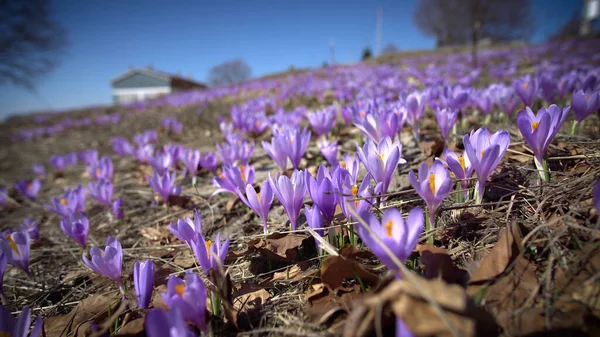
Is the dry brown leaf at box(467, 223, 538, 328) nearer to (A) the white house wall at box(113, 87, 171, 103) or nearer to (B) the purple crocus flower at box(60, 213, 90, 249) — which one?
(B) the purple crocus flower at box(60, 213, 90, 249)

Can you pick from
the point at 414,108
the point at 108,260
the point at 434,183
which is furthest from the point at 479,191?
the point at 108,260

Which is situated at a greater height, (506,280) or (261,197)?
(261,197)

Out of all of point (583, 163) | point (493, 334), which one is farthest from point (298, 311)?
point (583, 163)

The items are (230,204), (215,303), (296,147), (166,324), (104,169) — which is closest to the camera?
(166,324)

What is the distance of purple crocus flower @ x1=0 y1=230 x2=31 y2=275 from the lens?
1416 millimetres

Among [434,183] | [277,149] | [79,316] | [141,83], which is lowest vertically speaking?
[79,316]

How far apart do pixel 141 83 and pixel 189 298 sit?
144 feet

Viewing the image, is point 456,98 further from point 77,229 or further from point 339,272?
point 77,229

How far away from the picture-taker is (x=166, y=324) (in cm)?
73

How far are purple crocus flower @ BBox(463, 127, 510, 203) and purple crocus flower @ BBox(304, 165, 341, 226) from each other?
19.8 inches

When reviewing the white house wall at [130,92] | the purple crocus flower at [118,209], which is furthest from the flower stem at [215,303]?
the white house wall at [130,92]

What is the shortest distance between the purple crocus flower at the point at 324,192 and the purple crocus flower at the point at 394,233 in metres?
0.24

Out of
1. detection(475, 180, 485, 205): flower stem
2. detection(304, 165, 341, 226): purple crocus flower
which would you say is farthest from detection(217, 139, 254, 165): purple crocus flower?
detection(475, 180, 485, 205): flower stem

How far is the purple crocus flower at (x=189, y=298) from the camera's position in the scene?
82 cm
